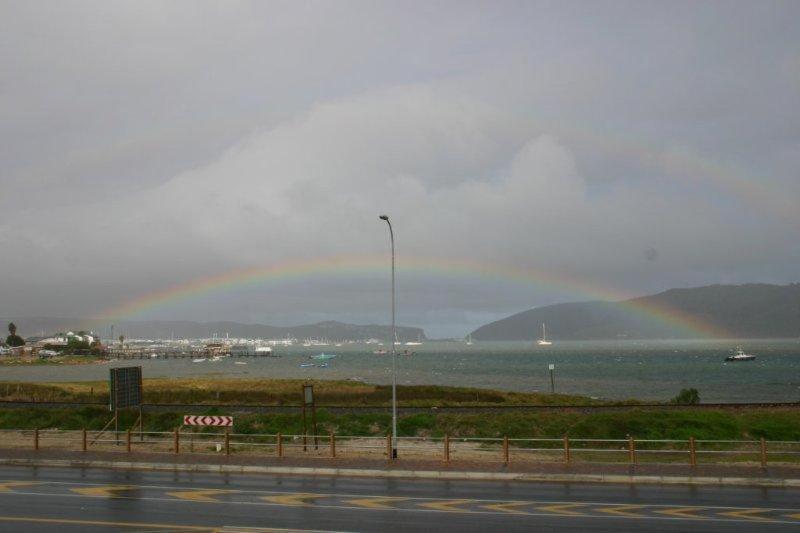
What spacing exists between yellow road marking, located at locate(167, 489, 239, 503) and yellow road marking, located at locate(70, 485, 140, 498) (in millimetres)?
1850

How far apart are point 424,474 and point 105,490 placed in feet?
37.5

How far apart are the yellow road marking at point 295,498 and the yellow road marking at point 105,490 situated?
4.92m

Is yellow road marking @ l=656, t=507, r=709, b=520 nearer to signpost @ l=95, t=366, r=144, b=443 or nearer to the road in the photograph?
the road

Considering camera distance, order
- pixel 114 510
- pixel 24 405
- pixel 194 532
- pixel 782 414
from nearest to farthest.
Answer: pixel 194 532
pixel 114 510
pixel 782 414
pixel 24 405

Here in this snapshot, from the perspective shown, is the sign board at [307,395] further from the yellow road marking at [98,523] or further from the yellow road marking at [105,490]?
the yellow road marking at [98,523]

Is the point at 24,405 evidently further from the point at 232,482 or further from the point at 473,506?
the point at 473,506

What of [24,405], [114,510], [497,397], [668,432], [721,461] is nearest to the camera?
[114,510]

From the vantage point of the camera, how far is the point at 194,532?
16.6 metres

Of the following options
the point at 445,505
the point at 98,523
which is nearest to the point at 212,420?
the point at 98,523

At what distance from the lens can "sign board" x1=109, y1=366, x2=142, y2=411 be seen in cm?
3569

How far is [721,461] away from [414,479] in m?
14.7

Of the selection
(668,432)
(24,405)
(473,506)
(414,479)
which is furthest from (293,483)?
(24,405)

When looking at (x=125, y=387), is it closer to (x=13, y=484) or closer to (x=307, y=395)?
(x=307, y=395)

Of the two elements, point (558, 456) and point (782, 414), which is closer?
point (558, 456)
